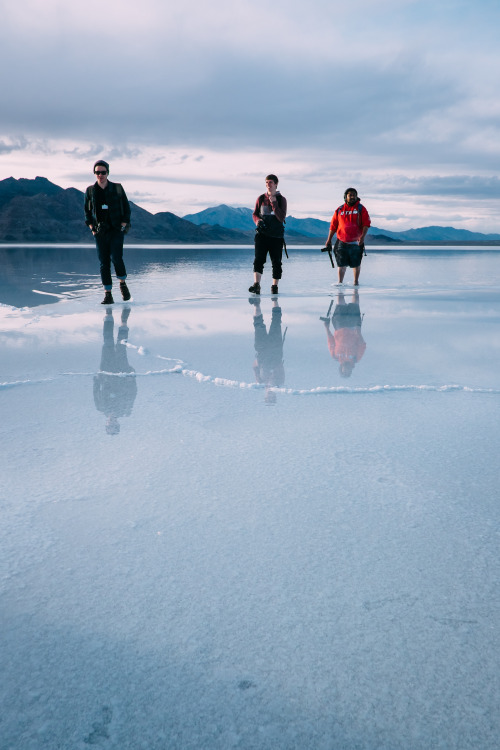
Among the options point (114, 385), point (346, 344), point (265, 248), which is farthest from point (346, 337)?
point (265, 248)

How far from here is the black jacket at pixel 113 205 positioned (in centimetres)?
707

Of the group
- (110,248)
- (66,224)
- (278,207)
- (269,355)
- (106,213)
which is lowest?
(269,355)

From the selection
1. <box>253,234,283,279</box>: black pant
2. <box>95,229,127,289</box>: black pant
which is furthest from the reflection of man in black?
<box>253,234,283,279</box>: black pant

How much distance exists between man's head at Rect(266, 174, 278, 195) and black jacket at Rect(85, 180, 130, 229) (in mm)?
2135

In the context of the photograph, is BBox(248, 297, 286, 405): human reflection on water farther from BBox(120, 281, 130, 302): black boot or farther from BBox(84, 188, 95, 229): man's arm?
BBox(84, 188, 95, 229): man's arm

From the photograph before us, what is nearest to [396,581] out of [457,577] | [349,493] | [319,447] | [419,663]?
[457,577]

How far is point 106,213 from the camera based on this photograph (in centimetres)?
715

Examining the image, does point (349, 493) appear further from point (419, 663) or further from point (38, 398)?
point (38, 398)

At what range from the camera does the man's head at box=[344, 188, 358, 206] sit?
9079 millimetres

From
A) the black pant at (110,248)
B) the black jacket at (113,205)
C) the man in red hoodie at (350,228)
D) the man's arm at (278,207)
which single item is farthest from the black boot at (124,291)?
the man in red hoodie at (350,228)

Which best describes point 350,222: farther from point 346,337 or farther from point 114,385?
point 114,385

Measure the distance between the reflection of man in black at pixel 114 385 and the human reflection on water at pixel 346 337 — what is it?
1.44 metres

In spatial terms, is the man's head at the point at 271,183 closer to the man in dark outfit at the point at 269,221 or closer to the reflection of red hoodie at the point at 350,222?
the man in dark outfit at the point at 269,221

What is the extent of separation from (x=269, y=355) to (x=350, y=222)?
5876 millimetres
